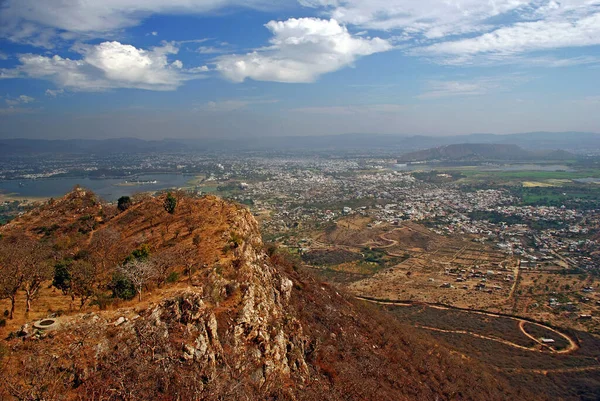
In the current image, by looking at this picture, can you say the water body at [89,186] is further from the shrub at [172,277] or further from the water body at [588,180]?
the water body at [588,180]

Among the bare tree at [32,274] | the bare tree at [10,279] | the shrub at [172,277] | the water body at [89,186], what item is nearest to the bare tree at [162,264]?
the shrub at [172,277]

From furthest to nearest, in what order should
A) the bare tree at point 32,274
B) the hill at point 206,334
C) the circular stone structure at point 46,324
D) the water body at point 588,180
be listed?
the water body at point 588,180, the bare tree at point 32,274, the circular stone structure at point 46,324, the hill at point 206,334

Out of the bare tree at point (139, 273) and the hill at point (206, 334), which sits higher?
the bare tree at point (139, 273)

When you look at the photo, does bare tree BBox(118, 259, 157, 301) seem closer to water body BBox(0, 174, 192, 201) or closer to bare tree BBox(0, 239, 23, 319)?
bare tree BBox(0, 239, 23, 319)

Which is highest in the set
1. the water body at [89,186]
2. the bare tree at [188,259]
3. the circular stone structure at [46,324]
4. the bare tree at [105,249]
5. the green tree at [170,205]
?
the green tree at [170,205]

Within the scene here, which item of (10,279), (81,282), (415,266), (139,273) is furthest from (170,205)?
(415,266)

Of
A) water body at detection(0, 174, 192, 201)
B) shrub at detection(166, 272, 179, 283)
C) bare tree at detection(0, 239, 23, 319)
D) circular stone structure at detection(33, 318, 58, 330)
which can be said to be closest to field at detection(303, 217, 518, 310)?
shrub at detection(166, 272, 179, 283)

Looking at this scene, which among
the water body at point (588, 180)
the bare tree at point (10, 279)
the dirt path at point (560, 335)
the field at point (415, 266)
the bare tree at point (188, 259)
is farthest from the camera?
the water body at point (588, 180)

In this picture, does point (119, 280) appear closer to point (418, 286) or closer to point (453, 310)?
point (453, 310)
